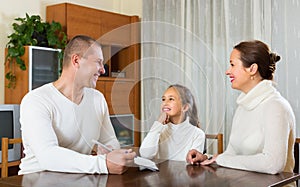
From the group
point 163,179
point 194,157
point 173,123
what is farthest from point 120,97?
point 194,157

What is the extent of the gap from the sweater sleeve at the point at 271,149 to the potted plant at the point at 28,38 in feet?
7.34

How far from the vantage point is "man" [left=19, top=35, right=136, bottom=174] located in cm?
154

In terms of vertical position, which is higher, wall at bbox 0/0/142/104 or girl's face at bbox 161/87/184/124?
wall at bbox 0/0/142/104

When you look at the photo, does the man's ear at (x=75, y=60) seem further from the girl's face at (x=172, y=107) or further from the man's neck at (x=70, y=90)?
the girl's face at (x=172, y=107)

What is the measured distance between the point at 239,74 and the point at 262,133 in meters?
0.30

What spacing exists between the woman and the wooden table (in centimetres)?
7

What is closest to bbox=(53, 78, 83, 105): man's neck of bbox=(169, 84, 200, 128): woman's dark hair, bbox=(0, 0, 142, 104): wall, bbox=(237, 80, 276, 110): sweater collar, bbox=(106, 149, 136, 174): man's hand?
bbox=(106, 149, 136, 174): man's hand

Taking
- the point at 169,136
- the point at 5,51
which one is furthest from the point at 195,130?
the point at 5,51

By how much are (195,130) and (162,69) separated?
254mm

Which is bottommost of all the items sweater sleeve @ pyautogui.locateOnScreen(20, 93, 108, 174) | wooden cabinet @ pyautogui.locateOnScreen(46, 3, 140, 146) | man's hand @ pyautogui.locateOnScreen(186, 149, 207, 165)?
man's hand @ pyautogui.locateOnScreen(186, 149, 207, 165)

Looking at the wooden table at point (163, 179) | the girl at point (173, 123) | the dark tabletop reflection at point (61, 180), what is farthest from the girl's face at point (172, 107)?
the dark tabletop reflection at point (61, 180)

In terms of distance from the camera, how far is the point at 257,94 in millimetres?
1896

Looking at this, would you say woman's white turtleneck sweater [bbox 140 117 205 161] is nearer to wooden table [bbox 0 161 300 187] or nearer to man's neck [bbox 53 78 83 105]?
wooden table [bbox 0 161 300 187]

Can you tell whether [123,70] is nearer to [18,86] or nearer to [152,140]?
[152,140]
